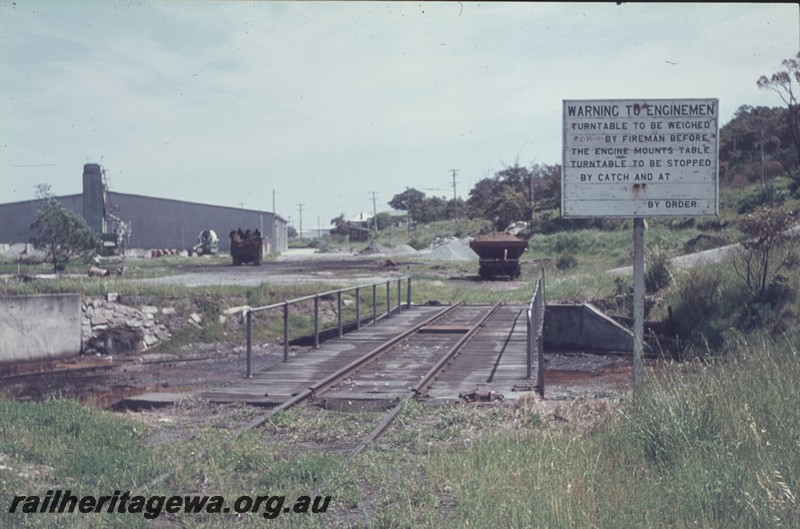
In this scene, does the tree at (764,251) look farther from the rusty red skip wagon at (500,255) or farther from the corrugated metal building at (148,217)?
the corrugated metal building at (148,217)

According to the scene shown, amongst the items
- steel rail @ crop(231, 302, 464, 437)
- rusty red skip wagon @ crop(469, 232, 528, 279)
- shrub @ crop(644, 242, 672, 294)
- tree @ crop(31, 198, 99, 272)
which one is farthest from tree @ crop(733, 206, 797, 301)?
tree @ crop(31, 198, 99, 272)

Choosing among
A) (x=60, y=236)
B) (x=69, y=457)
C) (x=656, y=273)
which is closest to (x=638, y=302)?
(x=69, y=457)

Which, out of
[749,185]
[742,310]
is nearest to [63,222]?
[742,310]

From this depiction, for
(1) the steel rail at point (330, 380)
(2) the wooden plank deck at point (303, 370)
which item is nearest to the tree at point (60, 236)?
(2) the wooden plank deck at point (303, 370)

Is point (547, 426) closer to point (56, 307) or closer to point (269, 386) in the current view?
point (269, 386)

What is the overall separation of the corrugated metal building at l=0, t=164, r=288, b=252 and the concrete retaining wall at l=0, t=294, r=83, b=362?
160 ft

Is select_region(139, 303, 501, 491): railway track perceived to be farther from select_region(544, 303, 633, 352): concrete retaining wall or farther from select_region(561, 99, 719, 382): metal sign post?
select_region(561, 99, 719, 382): metal sign post

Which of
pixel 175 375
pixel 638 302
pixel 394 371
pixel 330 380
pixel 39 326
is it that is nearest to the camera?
pixel 638 302

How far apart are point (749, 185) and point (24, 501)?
2478 inches

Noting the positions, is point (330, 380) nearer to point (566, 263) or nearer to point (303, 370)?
point (303, 370)

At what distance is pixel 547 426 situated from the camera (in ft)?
31.5

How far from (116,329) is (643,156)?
15.2 m

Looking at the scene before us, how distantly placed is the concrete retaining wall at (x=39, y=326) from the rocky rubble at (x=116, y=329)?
29cm

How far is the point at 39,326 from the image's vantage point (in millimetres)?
19766
